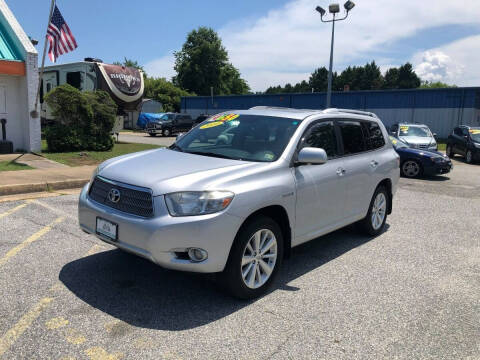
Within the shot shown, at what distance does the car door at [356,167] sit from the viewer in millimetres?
5246

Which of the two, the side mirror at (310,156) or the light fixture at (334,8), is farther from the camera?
the light fixture at (334,8)

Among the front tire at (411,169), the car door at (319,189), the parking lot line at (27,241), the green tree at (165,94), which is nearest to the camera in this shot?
the car door at (319,189)

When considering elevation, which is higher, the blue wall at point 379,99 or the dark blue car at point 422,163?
the blue wall at point 379,99

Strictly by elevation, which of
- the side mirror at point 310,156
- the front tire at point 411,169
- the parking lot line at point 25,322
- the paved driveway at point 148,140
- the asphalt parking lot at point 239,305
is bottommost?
the paved driveway at point 148,140

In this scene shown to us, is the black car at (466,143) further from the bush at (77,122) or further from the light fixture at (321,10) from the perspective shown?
the bush at (77,122)

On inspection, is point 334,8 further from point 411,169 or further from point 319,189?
point 319,189

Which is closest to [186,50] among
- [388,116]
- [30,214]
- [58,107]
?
[388,116]

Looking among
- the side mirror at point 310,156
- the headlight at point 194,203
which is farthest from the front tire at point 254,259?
the side mirror at point 310,156

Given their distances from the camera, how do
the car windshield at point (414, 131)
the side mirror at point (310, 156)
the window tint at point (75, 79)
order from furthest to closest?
the window tint at point (75, 79) → the car windshield at point (414, 131) → the side mirror at point (310, 156)

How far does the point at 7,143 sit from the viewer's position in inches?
510

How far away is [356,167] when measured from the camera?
17.6ft

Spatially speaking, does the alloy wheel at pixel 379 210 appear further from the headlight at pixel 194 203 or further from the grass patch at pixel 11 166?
the grass patch at pixel 11 166

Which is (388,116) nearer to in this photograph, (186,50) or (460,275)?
(460,275)

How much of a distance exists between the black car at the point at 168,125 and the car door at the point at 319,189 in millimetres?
25779
